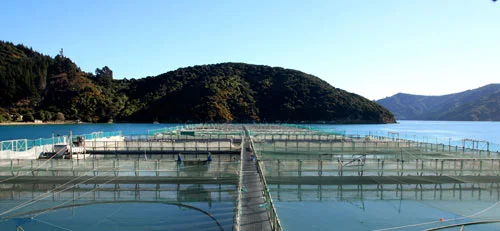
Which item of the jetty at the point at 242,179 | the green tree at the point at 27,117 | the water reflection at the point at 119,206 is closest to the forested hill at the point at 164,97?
the green tree at the point at 27,117

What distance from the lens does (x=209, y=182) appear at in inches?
733

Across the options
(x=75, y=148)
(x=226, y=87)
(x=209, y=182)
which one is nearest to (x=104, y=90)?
(x=226, y=87)

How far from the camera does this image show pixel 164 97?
556 feet

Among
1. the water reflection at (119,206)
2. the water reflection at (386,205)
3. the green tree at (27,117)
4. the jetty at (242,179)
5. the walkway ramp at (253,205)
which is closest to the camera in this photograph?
the walkway ramp at (253,205)

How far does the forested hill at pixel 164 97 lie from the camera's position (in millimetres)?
144750

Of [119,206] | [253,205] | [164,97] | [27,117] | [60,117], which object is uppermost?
[164,97]

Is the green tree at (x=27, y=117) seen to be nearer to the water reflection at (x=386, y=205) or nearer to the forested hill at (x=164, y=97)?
the forested hill at (x=164, y=97)

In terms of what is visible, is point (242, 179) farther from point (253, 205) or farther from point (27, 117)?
point (27, 117)

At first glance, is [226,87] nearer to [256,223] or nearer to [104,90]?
[104,90]

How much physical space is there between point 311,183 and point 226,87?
15467 centimetres

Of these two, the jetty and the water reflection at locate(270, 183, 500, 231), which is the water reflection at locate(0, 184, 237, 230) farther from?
the water reflection at locate(270, 183, 500, 231)

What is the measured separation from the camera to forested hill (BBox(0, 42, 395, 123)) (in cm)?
14475

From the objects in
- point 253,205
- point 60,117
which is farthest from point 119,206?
point 60,117

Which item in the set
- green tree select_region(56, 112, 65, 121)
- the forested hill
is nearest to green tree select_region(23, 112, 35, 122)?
the forested hill
